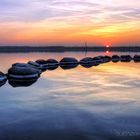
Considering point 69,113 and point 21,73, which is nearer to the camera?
point 69,113

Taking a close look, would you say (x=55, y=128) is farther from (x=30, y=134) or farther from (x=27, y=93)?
(x=27, y=93)

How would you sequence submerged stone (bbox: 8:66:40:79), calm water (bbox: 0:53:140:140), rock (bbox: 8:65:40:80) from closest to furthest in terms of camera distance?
calm water (bbox: 0:53:140:140), rock (bbox: 8:65:40:80), submerged stone (bbox: 8:66:40:79)

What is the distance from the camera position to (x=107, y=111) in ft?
116

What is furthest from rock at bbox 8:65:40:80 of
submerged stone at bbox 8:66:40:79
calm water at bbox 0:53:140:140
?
calm water at bbox 0:53:140:140

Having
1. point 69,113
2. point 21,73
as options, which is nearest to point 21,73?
point 21,73

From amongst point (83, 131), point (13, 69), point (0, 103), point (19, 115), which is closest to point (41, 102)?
point (0, 103)

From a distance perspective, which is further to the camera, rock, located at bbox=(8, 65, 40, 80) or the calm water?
rock, located at bbox=(8, 65, 40, 80)

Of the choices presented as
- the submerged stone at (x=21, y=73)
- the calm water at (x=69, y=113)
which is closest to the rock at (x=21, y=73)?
the submerged stone at (x=21, y=73)

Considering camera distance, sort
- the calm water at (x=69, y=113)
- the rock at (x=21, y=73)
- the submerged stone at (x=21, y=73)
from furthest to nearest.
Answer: the submerged stone at (x=21, y=73), the rock at (x=21, y=73), the calm water at (x=69, y=113)

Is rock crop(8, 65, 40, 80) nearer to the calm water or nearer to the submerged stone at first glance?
the submerged stone

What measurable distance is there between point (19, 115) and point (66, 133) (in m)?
8.42

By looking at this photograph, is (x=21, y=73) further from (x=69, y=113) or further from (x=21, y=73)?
(x=69, y=113)

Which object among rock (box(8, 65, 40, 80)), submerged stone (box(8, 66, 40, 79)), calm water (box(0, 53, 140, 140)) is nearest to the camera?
calm water (box(0, 53, 140, 140))

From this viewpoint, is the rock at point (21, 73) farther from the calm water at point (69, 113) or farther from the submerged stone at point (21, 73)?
the calm water at point (69, 113)
